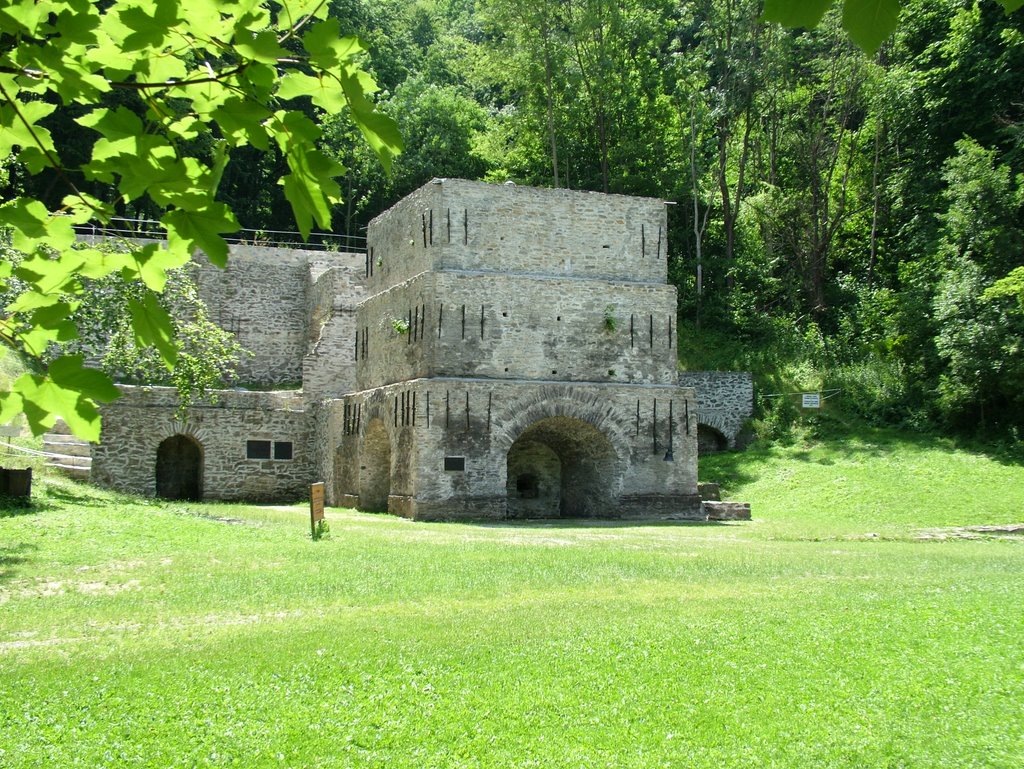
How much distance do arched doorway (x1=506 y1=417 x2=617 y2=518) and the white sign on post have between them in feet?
31.8

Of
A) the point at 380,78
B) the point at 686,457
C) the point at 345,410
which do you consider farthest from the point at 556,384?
the point at 380,78

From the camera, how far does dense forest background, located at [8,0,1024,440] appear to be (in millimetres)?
31906

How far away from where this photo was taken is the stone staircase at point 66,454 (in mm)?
22519

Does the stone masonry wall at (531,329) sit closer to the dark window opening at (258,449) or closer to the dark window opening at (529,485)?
the dark window opening at (529,485)

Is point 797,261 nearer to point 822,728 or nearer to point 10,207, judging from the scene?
point 822,728

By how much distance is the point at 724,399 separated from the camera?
109 ft

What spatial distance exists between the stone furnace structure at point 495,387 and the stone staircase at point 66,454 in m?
0.67

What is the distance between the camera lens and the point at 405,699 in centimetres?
729

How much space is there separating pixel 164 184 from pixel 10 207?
0.66 m

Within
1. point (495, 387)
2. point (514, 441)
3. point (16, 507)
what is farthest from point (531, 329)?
point (16, 507)

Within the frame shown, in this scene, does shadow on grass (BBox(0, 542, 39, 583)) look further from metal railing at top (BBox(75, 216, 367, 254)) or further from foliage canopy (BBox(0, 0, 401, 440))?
metal railing at top (BBox(75, 216, 367, 254))

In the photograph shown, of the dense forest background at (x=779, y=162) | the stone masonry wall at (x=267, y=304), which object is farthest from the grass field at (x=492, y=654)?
the stone masonry wall at (x=267, y=304)

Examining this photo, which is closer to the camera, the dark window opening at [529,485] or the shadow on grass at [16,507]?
the shadow on grass at [16,507]

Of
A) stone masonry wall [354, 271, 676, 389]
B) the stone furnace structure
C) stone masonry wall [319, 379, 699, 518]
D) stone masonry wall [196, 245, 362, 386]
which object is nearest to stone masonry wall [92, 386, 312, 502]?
the stone furnace structure
